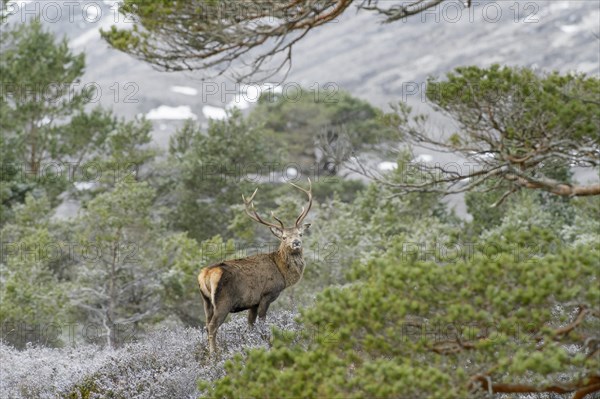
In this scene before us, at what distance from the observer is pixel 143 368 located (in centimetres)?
945

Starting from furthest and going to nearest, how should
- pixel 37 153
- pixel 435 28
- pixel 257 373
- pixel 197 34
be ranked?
pixel 435 28
pixel 37 153
pixel 197 34
pixel 257 373

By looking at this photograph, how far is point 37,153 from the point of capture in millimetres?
30500

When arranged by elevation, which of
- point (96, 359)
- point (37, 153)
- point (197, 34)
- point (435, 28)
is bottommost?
point (435, 28)

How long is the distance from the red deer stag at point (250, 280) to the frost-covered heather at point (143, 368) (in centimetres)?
30

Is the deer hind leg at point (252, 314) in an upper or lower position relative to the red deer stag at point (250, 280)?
lower

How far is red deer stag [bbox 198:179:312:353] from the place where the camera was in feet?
30.3

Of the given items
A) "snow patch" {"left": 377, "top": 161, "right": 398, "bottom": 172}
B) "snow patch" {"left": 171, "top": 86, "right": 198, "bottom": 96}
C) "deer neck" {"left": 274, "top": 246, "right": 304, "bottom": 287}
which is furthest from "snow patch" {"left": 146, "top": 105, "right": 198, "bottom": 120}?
"deer neck" {"left": 274, "top": 246, "right": 304, "bottom": 287}

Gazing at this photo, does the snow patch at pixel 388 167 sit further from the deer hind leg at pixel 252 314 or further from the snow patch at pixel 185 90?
the snow patch at pixel 185 90

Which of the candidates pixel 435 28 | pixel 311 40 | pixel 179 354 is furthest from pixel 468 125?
pixel 311 40

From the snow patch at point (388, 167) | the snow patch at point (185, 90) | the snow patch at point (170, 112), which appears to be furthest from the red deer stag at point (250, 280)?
the snow patch at point (185, 90)

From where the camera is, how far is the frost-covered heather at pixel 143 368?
8.70 meters

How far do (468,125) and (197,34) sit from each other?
341 centimetres

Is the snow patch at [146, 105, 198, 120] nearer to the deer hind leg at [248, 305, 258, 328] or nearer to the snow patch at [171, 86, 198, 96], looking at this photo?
the snow patch at [171, 86, 198, 96]

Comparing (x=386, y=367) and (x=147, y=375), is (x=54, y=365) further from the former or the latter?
(x=386, y=367)
